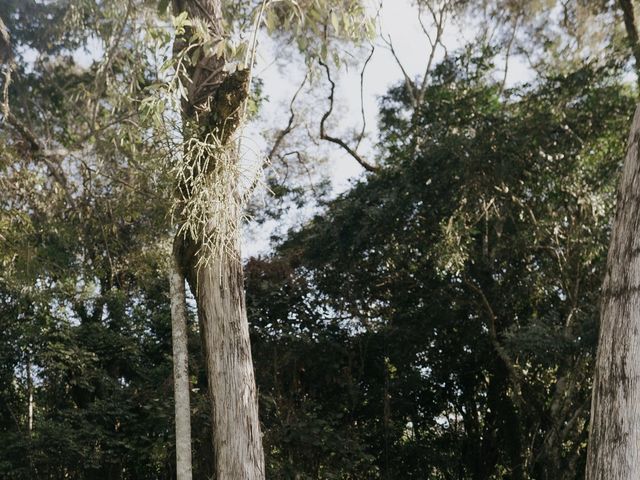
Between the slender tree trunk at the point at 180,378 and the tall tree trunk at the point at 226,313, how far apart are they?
32cm

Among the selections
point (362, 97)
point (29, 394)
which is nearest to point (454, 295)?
point (362, 97)

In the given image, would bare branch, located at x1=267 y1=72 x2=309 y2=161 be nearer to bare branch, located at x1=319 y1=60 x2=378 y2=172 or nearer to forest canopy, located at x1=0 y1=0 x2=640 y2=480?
bare branch, located at x1=319 y1=60 x2=378 y2=172

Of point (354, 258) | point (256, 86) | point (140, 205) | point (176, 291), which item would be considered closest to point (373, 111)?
point (256, 86)

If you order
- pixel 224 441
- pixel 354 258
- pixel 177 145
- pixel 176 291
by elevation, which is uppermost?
pixel 354 258

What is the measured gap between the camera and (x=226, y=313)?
166 inches

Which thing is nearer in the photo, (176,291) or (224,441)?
(224,441)

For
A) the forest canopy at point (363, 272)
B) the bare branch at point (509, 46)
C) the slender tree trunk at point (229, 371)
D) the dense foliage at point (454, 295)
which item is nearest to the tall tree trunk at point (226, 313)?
the slender tree trunk at point (229, 371)

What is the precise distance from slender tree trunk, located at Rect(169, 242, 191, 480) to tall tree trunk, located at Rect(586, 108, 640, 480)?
6.96 ft

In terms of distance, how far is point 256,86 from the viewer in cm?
1002

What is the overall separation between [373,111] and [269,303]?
12.6 ft

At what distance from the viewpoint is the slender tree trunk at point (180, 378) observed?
455 cm

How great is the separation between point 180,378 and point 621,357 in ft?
7.73

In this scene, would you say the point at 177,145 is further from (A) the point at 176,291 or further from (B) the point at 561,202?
(B) the point at 561,202

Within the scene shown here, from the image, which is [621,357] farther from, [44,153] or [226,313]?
[44,153]
